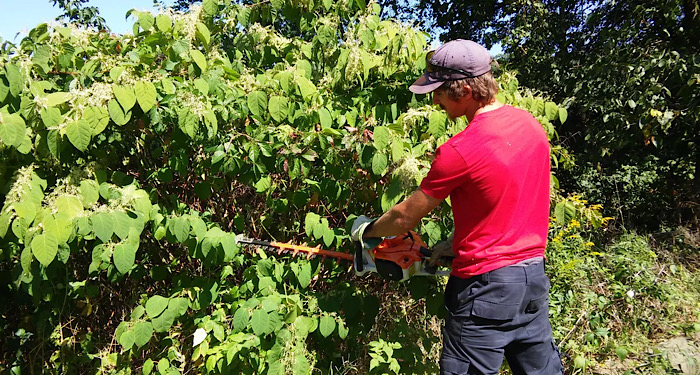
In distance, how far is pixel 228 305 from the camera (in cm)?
257

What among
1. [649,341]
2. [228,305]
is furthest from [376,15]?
[649,341]

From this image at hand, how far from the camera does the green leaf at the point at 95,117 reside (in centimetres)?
199

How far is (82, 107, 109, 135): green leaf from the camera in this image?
6.52 feet

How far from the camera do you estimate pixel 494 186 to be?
183 cm

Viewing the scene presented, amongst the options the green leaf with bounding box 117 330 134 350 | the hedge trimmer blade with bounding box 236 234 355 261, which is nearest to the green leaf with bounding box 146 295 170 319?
the green leaf with bounding box 117 330 134 350

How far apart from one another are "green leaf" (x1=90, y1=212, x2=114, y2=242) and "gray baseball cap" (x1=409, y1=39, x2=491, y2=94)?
4.21ft

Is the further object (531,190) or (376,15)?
(376,15)

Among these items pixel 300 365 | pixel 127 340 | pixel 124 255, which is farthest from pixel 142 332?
pixel 300 365

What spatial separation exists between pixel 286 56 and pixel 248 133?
2.41ft

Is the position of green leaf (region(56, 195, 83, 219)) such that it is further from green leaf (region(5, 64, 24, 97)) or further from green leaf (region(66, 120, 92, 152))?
green leaf (region(5, 64, 24, 97))

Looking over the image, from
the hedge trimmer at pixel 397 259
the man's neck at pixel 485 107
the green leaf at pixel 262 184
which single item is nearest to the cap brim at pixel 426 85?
the man's neck at pixel 485 107

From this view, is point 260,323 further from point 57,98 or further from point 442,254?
point 57,98

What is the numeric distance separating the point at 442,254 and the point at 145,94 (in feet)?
4.49

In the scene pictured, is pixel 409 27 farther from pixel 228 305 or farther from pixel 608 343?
pixel 608 343
